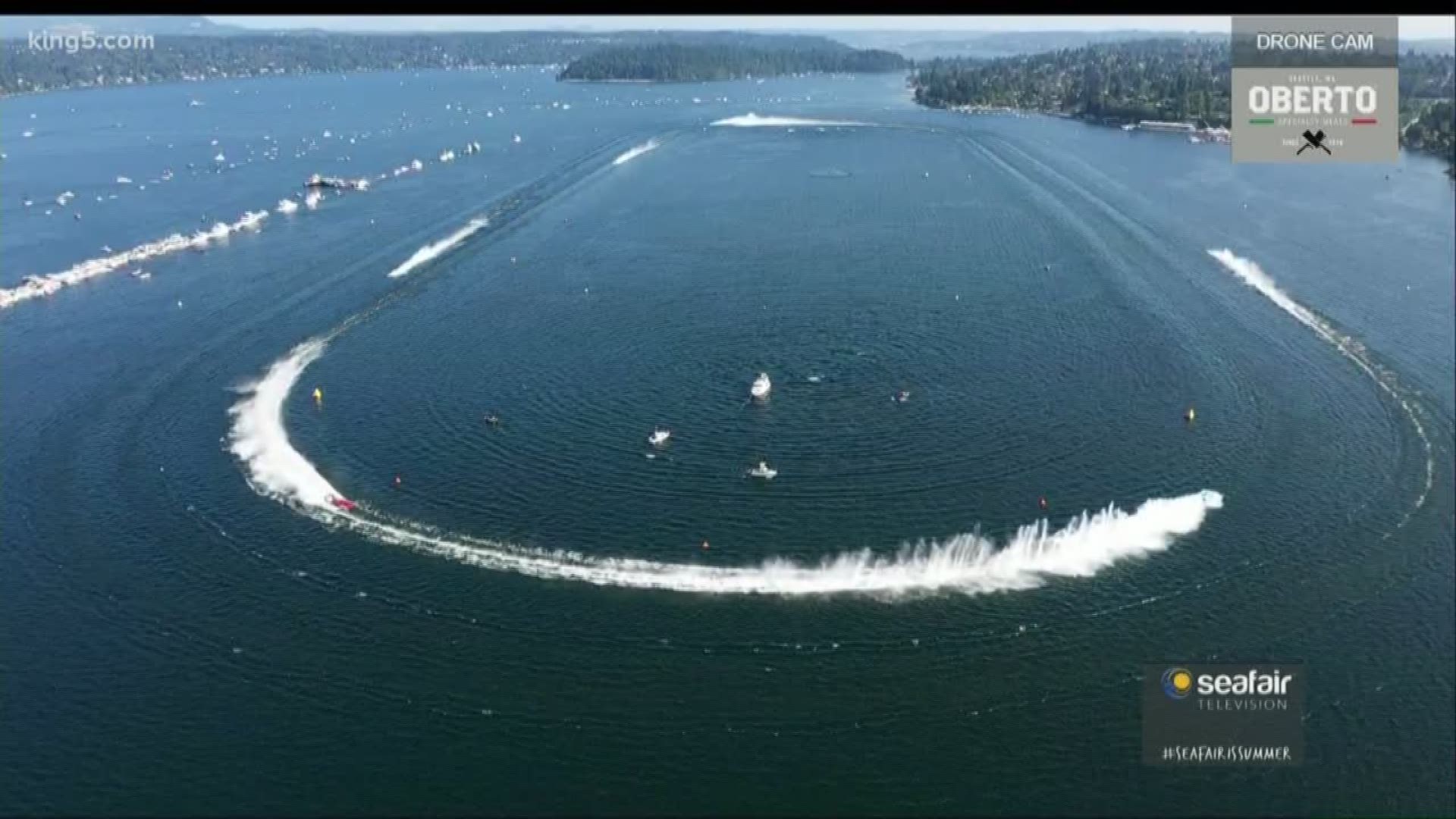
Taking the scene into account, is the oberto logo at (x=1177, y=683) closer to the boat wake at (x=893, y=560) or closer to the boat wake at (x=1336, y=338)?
the boat wake at (x=893, y=560)

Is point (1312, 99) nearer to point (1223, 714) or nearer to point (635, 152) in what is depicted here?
point (1223, 714)

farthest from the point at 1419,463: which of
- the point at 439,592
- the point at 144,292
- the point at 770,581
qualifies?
the point at 144,292

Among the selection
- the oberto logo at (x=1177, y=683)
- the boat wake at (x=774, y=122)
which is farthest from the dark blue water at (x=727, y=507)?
the boat wake at (x=774, y=122)

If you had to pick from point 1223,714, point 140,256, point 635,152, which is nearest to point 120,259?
point 140,256

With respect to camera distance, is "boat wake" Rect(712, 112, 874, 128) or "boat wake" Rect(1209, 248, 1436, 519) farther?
"boat wake" Rect(712, 112, 874, 128)

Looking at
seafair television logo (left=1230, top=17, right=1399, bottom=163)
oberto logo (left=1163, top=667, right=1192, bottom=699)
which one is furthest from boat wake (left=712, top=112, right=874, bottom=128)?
Answer: oberto logo (left=1163, top=667, right=1192, bottom=699)

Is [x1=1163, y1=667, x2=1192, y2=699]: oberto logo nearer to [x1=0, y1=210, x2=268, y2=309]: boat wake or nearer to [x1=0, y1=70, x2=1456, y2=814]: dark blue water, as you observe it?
[x1=0, y1=70, x2=1456, y2=814]: dark blue water
